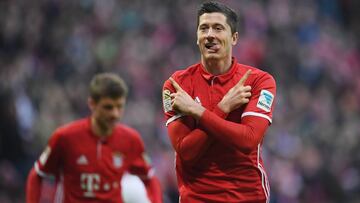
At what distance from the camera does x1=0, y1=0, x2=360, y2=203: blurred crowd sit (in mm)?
12789

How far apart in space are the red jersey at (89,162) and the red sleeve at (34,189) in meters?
0.06

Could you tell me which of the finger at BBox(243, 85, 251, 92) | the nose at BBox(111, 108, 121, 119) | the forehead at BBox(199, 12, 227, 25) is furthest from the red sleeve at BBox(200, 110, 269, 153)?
the nose at BBox(111, 108, 121, 119)

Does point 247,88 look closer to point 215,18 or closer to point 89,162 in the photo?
point 215,18

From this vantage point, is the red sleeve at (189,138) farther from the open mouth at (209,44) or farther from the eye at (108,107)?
the eye at (108,107)

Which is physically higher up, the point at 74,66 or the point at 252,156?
the point at 252,156

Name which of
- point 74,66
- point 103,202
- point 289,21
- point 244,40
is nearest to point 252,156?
point 103,202

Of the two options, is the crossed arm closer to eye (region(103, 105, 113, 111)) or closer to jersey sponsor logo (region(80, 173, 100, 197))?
eye (region(103, 105, 113, 111))

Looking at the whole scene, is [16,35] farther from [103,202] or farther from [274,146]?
[103,202]

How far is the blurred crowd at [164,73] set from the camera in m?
12.8

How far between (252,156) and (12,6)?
10.3 m

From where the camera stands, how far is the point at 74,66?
48.8 feet

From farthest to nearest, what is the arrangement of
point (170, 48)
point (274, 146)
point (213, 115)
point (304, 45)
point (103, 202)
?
point (304, 45)
point (170, 48)
point (274, 146)
point (103, 202)
point (213, 115)

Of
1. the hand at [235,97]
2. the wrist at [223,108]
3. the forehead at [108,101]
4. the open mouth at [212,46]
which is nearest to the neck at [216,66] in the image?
the open mouth at [212,46]

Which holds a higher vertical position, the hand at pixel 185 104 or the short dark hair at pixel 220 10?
the short dark hair at pixel 220 10
